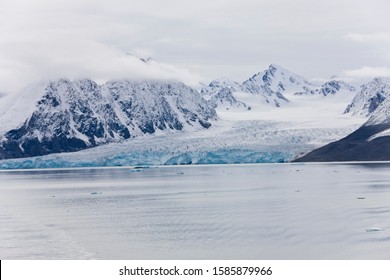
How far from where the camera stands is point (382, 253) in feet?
111

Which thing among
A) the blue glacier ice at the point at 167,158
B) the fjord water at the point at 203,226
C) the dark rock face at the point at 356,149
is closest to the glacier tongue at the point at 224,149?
the blue glacier ice at the point at 167,158

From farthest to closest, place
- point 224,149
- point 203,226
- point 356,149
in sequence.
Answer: point 356,149
point 224,149
point 203,226

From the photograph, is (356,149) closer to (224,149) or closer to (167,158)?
(224,149)

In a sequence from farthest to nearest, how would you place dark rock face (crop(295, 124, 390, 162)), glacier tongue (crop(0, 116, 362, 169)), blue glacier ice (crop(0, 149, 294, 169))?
dark rock face (crop(295, 124, 390, 162)) < blue glacier ice (crop(0, 149, 294, 169)) < glacier tongue (crop(0, 116, 362, 169))

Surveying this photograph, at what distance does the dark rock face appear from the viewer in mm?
192500

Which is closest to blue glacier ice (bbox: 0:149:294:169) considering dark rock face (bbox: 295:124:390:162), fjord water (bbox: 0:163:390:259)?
dark rock face (bbox: 295:124:390:162)

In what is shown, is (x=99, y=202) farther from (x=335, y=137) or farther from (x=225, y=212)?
(x=335, y=137)

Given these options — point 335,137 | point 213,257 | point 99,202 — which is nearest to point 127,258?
point 213,257

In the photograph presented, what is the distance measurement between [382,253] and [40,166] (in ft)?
509

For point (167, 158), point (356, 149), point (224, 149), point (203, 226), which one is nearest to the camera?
point (203, 226)

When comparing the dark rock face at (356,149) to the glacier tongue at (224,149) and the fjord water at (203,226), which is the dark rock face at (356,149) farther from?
the fjord water at (203,226)

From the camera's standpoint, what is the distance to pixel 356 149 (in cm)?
19675

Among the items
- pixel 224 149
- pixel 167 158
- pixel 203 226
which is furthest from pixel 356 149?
pixel 203 226

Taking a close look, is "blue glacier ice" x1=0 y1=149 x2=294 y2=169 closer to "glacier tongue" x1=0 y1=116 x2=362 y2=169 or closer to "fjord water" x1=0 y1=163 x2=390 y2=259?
"glacier tongue" x1=0 y1=116 x2=362 y2=169
